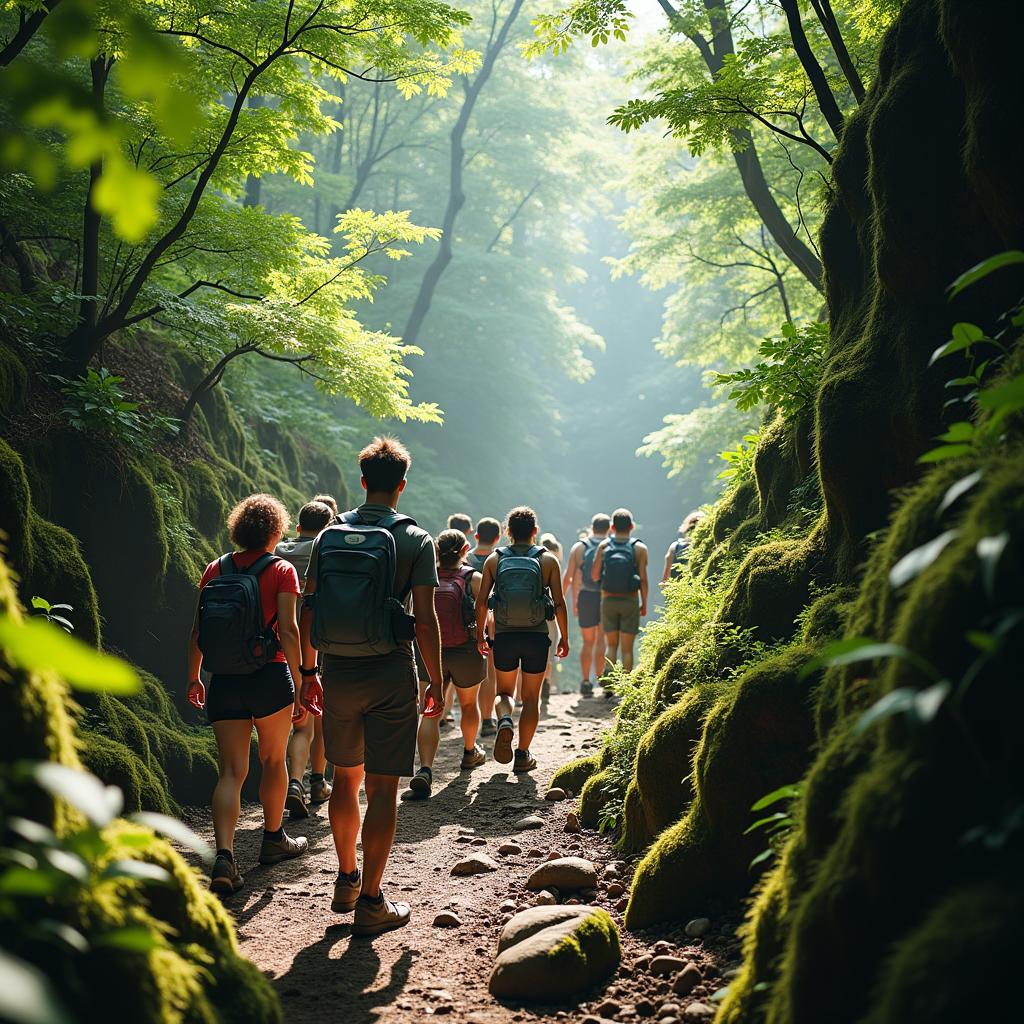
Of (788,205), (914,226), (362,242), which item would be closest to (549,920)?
(914,226)

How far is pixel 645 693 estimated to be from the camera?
6195 mm

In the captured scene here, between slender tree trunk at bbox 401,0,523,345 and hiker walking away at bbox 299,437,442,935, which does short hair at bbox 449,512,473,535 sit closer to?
hiker walking away at bbox 299,437,442,935

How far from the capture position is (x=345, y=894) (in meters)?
4.63

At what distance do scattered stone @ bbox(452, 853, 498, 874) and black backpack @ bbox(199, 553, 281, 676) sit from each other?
1814mm

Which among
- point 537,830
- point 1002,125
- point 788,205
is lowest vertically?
point 537,830

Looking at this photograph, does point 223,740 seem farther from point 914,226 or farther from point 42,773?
point 914,226

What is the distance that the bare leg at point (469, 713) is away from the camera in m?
7.94

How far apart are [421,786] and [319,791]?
86cm

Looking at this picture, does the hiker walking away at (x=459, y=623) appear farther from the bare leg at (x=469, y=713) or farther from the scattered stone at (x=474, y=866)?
the scattered stone at (x=474, y=866)

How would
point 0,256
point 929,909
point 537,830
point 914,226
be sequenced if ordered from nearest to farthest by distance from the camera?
point 929,909 < point 914,226 < point 537,830 < point 0,256

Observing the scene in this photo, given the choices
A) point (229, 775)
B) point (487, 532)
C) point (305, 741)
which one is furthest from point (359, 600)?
point (487, 532)

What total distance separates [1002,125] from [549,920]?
13.0 feet

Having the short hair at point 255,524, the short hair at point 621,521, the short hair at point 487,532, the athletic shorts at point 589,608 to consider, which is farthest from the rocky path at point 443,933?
the athletic shorts at point 589,608

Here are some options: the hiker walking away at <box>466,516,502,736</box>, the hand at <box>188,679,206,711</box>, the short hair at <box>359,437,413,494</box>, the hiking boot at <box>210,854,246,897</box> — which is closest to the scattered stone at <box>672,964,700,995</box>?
the hiking boot at <box>210,854,246,897</box>
